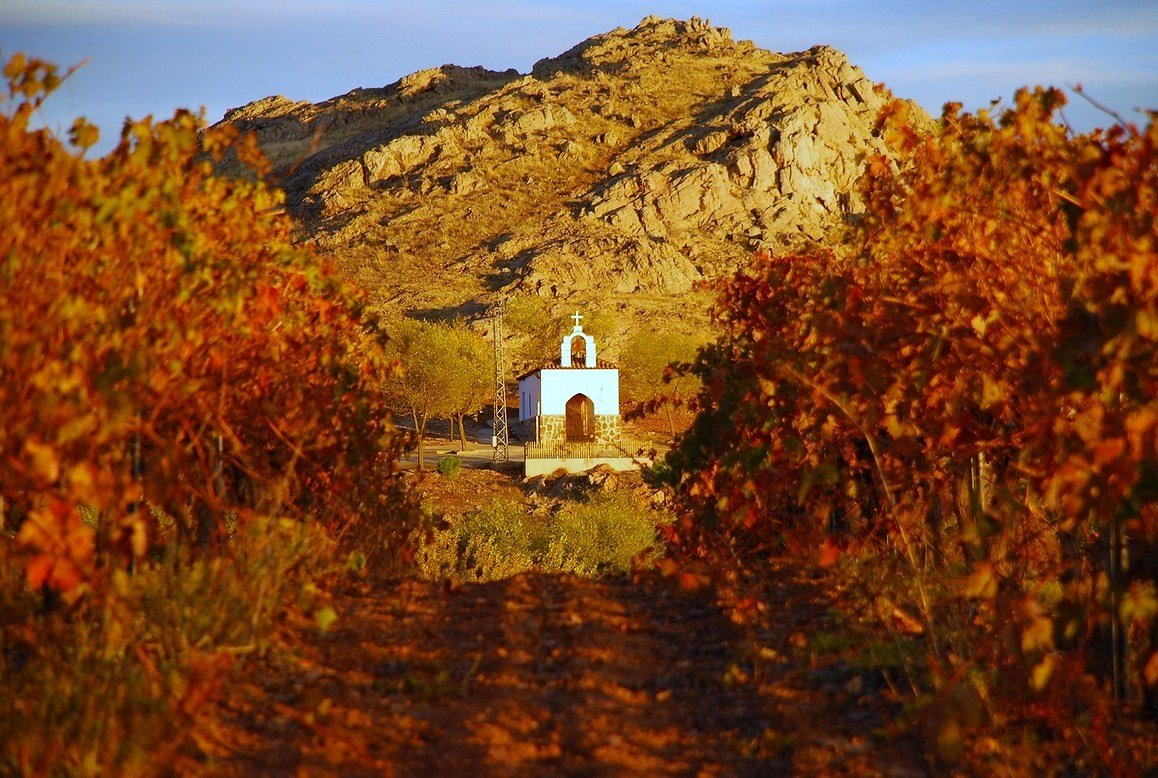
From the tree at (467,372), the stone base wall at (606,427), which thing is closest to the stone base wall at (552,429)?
the stone base wall at (606,427)

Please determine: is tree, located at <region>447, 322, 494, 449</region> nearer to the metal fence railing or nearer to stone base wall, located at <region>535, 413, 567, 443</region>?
stone base wall, located at <region>535, 413, 567, 443</region>

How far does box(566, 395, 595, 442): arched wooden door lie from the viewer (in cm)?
4166

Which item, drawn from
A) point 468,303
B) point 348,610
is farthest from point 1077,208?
point 468,303

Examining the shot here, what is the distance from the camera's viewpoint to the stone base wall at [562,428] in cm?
3912

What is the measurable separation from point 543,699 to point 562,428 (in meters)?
34.5

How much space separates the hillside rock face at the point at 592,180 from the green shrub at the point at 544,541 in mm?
32201

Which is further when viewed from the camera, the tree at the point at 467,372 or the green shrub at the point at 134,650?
the tree at the point at 467,372

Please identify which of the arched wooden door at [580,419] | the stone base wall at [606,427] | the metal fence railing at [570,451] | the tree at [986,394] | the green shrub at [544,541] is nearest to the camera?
the tree at [986,394]

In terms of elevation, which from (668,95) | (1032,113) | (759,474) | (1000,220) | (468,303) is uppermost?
(668,95)

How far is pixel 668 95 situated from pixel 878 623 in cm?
8691

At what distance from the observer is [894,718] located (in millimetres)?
4754

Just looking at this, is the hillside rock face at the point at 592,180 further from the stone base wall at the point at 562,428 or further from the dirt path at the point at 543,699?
the dirt path at the point at 543,699

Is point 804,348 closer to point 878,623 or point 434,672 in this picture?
point 878,623

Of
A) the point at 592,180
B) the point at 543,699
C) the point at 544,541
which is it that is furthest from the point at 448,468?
the point at 592,180
